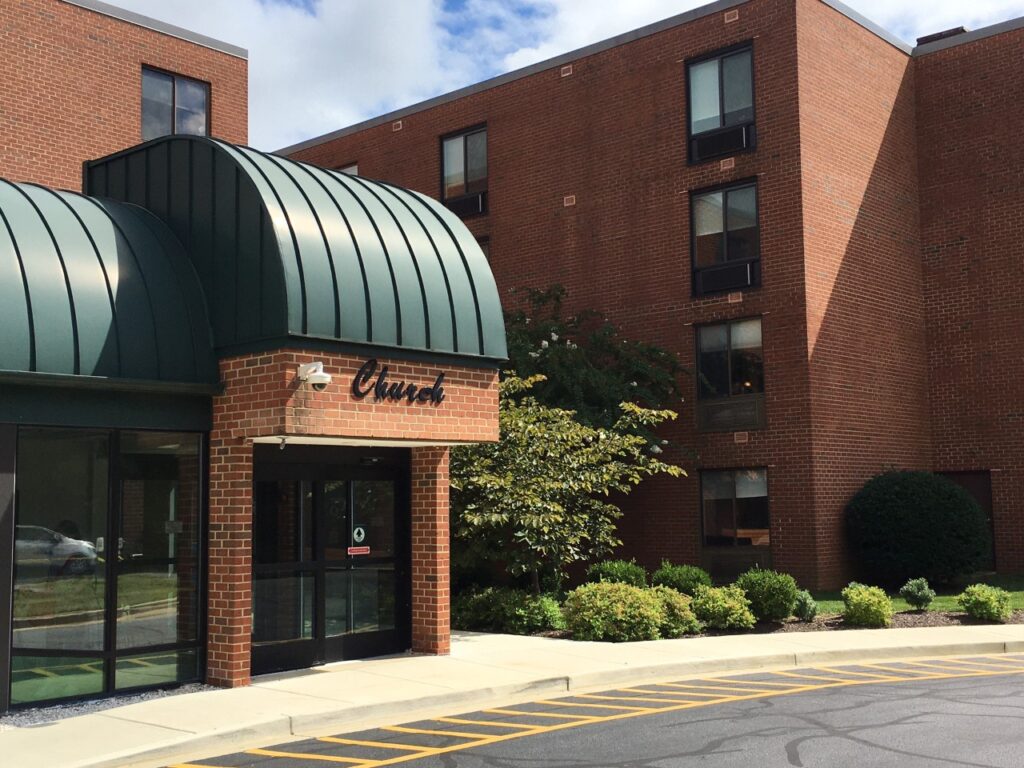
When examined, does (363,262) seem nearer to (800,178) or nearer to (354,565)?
(354,565)

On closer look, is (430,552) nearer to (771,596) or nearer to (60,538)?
(60,538)

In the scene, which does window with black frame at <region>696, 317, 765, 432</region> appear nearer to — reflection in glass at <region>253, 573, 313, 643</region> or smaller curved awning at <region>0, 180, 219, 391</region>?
reflection in glass at <region>253, 573, 313, 643</region>

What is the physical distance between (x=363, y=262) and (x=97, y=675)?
5.03 metres

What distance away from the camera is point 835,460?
23547 millimetres

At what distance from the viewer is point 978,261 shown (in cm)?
2600

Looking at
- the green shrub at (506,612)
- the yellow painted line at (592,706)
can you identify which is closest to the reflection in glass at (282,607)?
the yellow painted line at (592,706)

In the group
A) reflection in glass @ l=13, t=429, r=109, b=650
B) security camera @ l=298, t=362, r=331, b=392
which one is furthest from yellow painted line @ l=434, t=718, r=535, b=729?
reflection in glass @ l=13, t=429, r=109, b=650

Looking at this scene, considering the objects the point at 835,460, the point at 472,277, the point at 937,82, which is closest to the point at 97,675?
the point at 472,277

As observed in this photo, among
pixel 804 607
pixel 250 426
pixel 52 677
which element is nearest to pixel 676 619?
pixel 804 607

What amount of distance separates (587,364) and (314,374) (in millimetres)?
12646

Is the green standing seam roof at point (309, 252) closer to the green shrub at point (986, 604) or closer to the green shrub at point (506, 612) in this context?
the green shrub at point (506, 612)

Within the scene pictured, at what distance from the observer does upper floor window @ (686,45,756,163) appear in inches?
971

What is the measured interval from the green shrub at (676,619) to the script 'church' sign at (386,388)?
5.39 m

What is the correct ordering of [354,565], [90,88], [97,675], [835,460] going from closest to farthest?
[97,675]
[354,565]
[90,88]
[835,460]
